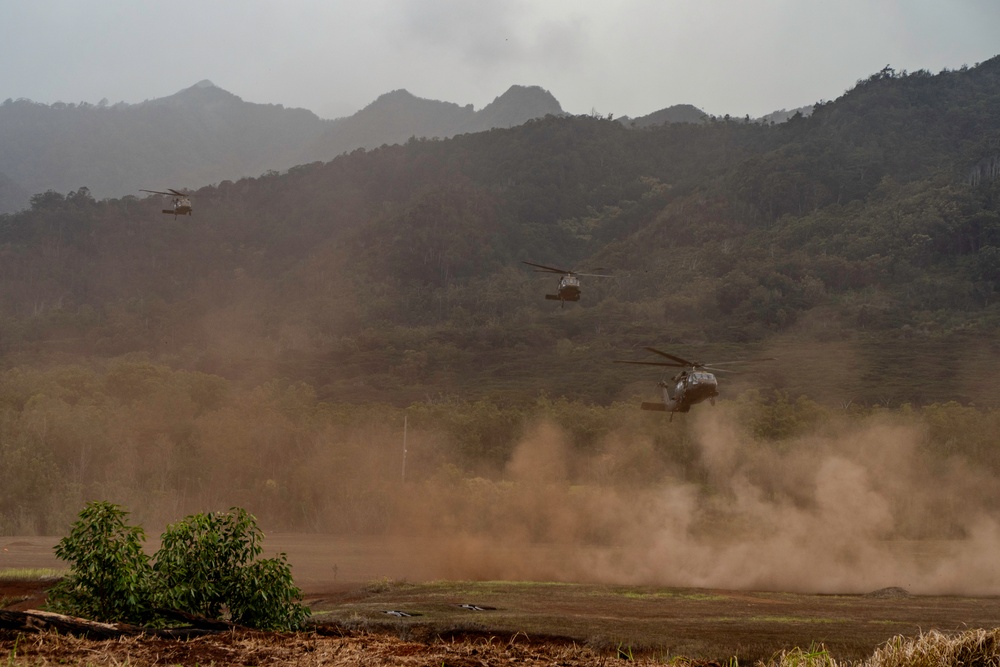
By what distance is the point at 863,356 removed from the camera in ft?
612

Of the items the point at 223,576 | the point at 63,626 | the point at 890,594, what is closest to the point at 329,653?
the point at 63,626

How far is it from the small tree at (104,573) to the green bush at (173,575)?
0.02m

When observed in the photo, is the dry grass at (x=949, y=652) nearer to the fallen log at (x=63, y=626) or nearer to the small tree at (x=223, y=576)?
the fallen log at (x=63, y=626)

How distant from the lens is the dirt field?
558 inches

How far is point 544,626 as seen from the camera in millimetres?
33531

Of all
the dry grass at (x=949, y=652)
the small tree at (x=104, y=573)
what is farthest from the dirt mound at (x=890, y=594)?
the small tree at (x=104, y=573)

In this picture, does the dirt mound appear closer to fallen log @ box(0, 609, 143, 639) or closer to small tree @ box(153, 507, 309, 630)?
small tree @ box(153, 507, 309, 630)

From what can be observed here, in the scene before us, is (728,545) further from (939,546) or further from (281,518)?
(281,518)

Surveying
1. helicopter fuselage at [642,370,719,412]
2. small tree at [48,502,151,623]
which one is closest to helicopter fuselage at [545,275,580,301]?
helicopter fuselage at [642,370,719,412]

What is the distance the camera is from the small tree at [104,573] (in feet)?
65.3

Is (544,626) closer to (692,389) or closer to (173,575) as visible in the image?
(173,575)

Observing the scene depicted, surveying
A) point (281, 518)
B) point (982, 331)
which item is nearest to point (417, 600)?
point (281, 518)

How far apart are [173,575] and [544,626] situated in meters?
15.7

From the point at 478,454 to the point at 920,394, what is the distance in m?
76.8
